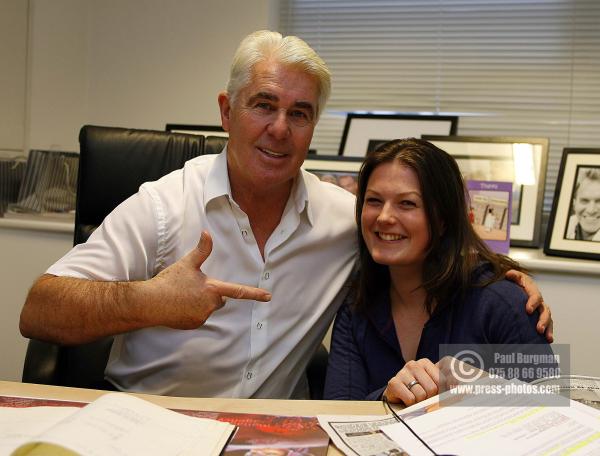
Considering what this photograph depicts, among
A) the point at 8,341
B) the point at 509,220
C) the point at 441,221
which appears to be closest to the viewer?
the point at 441,221

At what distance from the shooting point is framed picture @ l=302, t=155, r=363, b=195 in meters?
2.21

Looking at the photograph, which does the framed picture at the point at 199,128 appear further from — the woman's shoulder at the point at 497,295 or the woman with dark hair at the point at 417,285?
the woman's shoulder at the point at 497,295

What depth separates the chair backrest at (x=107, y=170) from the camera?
1.61 metres

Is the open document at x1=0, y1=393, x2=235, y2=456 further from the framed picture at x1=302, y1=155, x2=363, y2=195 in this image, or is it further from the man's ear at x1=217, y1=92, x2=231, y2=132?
the framed picture at x1=302, y1=155, x2=363, y2=195

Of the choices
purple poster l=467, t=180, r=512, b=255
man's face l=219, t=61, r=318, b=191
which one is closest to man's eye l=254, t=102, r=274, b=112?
man's face l=219, t=61, r=318, b=191

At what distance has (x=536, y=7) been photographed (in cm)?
254

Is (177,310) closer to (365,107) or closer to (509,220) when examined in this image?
(509,220)

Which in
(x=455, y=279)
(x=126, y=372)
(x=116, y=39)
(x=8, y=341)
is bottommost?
(x=8, y=341)

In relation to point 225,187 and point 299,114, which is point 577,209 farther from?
point 225,187

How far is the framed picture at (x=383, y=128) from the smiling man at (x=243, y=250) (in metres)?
1.07

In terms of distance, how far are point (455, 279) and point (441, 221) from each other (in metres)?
0.13

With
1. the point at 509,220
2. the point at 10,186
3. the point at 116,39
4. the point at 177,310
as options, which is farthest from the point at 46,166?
the point at 509,220

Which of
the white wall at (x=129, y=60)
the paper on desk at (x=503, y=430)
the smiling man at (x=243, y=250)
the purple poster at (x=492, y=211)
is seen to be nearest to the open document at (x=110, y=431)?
the paper on desk at (x=503, y=430)

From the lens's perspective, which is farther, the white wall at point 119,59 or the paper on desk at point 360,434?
the white wall at point 119,59
